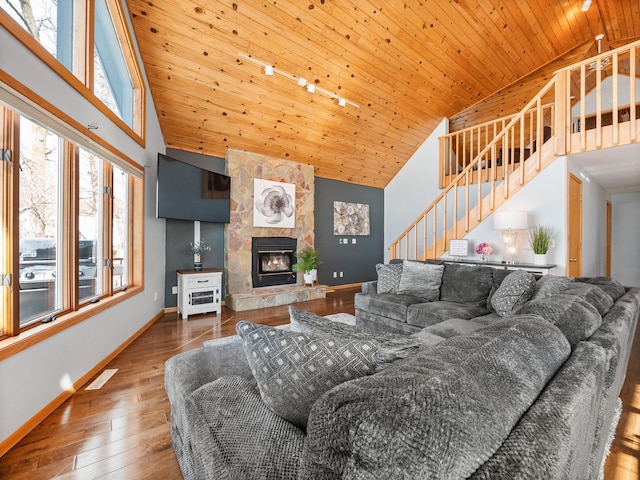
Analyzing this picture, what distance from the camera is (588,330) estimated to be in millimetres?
1082

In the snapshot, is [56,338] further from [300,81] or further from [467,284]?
[300,81]

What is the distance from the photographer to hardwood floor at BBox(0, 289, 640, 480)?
1396 mm

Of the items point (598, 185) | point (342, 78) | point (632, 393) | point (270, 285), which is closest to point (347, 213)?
point (270, 285)

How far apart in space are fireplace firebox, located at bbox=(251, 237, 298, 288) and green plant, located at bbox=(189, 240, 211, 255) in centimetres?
76

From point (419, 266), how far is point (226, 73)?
332 centimetres

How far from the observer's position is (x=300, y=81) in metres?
3.80

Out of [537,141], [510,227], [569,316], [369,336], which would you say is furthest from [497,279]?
[369,336]

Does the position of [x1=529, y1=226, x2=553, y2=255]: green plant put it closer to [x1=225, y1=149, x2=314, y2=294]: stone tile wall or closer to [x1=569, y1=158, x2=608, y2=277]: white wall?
[x1=569, y1=158, x2=608, y2=277]: white wall

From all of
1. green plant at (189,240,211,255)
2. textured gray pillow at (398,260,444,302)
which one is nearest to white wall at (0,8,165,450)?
green plant at (189,240,211,255)

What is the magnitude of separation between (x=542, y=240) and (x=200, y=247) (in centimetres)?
470

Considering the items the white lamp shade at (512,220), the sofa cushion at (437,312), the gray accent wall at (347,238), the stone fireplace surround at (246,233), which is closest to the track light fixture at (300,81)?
the stone fireplace surround at (246,233)

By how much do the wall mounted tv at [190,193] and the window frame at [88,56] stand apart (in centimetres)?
44

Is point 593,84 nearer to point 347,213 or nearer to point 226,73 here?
point 347,213

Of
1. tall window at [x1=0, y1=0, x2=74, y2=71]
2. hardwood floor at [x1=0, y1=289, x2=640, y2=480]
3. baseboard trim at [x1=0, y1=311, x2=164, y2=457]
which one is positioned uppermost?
tall window at [x1=0, y1=0, x2=74, y2=71]
